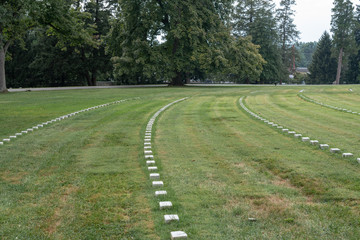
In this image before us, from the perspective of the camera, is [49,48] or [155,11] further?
[49,48]

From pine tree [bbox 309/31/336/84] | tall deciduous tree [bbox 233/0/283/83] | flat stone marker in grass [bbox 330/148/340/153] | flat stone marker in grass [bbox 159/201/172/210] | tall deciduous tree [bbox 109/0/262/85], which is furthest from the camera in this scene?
pine tree [bbox 309/31/336/84]

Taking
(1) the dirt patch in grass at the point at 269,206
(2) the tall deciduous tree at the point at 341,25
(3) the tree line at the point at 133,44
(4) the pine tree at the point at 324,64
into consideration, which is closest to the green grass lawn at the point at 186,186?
(1) the dirt patch in grass at the point at 269,206

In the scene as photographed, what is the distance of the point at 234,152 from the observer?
682cm

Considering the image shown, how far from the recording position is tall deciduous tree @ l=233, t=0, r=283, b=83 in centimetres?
5578

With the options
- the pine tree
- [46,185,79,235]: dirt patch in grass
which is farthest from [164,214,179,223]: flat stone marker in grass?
the pine tree

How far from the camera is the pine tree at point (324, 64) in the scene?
227ft

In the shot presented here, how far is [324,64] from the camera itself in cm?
6925

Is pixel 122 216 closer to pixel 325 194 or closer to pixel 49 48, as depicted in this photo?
pixel 325 194

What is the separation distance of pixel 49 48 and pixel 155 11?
17.7 meters

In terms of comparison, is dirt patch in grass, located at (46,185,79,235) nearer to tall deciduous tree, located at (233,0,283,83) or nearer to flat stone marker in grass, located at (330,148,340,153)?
flat stone marker in grass, located at (330,148,340,153)

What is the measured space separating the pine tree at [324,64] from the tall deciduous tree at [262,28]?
15.2 m

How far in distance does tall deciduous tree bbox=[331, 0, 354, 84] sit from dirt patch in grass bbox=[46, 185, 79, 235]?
62.8 metres

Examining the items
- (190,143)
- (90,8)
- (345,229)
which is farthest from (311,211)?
(90,8)

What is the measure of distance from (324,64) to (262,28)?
21.0 meters
